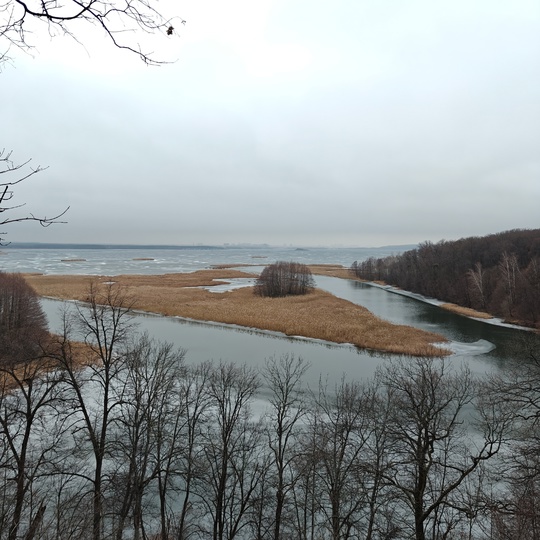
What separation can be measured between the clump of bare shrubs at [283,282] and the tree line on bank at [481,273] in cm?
1910

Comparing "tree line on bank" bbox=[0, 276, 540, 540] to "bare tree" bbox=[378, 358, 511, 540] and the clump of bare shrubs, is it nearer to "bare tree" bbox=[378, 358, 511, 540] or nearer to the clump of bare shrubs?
"bare tree" bbox=[378, 358, 511, 540]

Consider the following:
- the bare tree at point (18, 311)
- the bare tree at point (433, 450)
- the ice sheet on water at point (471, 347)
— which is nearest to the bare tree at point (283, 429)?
the bare tree at point (433, 450)

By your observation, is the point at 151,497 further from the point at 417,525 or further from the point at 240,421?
the point at 417,525

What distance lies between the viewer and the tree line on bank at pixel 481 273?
36.2m

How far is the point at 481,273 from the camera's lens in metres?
48.1

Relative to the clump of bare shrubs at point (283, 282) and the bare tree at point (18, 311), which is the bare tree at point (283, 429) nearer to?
the bare tree at point (18, 311)

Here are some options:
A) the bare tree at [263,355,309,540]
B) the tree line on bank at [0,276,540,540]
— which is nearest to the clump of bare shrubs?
the bare tree at [263,355,309,540]

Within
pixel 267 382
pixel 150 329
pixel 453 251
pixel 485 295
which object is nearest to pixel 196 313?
pixel 150 329

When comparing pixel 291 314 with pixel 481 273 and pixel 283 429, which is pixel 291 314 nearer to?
pixel 283 429

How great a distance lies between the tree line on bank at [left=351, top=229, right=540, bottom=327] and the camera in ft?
119

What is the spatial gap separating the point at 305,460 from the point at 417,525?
3149mm

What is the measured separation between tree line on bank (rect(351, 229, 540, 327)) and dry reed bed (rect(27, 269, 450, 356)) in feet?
47.6

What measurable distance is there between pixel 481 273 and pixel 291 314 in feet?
95.0

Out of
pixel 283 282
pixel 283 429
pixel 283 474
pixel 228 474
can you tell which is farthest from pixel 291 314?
pixel 228 474
